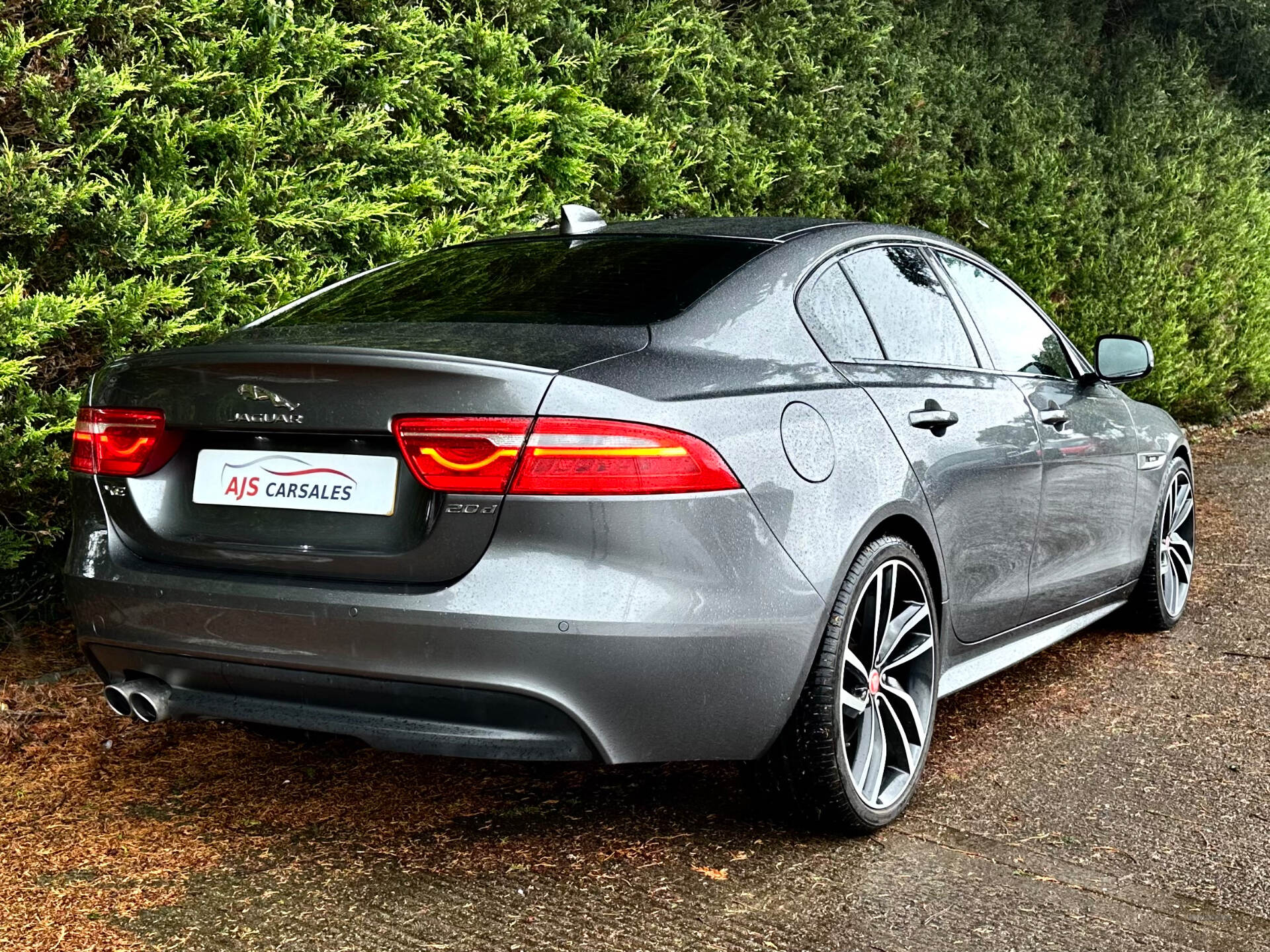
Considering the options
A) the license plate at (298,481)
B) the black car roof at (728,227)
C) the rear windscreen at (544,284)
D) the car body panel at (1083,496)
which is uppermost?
the black car roof at (728,227)

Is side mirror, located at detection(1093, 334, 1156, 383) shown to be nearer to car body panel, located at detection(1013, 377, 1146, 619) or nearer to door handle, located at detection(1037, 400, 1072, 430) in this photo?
car body panel, located at detection(1013, 377, 1146, 619)

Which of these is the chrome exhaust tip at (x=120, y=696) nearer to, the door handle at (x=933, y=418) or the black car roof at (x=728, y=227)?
the black car roof at (x=728, y=227)

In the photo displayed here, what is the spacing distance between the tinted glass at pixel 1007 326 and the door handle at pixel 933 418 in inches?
27.6

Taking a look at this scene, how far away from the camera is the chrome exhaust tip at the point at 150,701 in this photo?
307 cm

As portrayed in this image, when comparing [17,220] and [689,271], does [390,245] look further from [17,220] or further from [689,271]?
[689,271]

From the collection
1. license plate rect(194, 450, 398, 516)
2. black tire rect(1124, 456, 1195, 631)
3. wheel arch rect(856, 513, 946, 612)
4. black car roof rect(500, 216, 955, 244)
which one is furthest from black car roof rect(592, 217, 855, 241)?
black tire rect(1124, 456, 1195, 631)

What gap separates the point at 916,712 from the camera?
356cm

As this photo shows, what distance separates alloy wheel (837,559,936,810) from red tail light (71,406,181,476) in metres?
1.59

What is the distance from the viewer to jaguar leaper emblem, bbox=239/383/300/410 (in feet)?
9.39

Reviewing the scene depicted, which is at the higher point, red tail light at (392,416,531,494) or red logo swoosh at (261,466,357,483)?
red tail light at (392,416,531,494)

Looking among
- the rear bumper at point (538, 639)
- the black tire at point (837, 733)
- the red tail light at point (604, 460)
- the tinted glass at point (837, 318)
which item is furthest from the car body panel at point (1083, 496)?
the red tail light at point (604, 460)

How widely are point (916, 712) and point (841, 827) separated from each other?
0.41 meters

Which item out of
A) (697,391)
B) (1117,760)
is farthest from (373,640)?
(1117,760)

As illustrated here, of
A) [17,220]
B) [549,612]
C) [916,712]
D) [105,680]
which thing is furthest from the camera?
[17,220]
